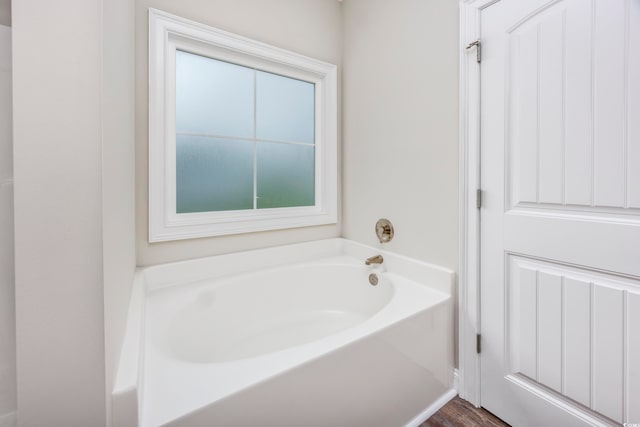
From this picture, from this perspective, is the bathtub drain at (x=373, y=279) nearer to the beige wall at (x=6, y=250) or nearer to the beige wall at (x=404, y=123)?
the beige wall at (x=404, y=123)

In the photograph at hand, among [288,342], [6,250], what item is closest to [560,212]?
[288,342]

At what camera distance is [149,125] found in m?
1.50

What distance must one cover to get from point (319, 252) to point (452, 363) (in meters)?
1.07

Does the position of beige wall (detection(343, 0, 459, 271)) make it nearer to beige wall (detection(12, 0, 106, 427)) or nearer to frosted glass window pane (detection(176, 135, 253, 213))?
frosted glass window pane (detection(176, 135, 253, 213))

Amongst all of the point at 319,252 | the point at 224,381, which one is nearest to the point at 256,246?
the point at 319,252

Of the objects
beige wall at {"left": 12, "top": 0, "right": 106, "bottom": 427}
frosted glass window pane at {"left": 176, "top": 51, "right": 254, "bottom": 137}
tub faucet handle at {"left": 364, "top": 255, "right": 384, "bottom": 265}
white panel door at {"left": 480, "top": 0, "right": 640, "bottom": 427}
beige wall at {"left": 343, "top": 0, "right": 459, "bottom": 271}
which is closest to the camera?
beige wall at {"left": 12, "top": 0, "right": 106, "bottom": 427}

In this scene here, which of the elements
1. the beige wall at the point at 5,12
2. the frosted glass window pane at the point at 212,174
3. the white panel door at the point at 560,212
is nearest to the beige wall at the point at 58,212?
the beige wall at the point at 5,12

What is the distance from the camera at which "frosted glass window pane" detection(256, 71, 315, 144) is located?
1946 millimetres

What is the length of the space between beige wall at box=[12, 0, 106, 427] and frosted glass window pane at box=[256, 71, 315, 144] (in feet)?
4.64

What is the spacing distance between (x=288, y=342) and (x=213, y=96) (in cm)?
160

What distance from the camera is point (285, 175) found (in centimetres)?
207

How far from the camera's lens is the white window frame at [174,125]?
4.98 feet

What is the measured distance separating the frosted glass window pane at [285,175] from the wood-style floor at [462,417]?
1489mm

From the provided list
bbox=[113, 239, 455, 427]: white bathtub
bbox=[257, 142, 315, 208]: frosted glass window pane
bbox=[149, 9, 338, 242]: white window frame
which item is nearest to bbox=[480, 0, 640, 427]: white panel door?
bbox=[113, 239, 455, 427]: white bathtub
